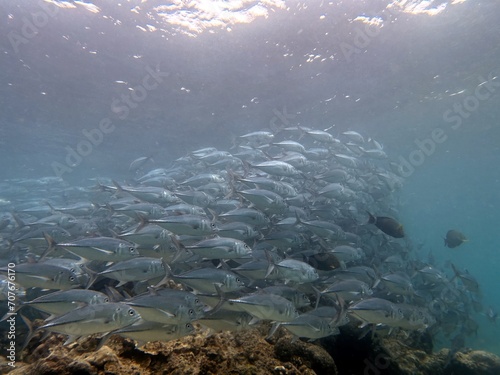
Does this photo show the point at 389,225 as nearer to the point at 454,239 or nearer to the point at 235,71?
the point at 454,239

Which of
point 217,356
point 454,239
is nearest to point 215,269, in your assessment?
point 217,356

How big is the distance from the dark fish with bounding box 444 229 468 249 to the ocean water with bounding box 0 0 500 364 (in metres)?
3.96

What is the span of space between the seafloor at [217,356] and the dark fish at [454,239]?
6.07 meters

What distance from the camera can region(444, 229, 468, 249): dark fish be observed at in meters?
10.2

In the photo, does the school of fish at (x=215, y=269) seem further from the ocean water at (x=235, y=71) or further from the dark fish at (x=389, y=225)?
the ocean water at (x=235, y=71)

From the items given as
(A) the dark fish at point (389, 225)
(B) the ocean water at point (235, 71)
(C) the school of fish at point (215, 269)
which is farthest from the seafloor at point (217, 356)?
(B) the ocean water at point (235, 71)

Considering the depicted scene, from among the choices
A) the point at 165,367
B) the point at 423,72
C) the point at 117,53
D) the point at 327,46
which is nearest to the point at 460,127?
the point at 423,72

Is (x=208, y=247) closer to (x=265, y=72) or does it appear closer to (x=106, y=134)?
(x=265, y=72)

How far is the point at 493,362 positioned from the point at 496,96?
2055 centimetres

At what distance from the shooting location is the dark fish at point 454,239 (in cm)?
1020

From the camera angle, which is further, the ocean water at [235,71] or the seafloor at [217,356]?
the ocean water at [235,71]

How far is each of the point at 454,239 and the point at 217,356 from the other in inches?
381

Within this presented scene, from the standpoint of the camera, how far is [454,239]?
10.3 m

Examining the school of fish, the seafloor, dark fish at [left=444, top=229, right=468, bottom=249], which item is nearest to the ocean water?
dark fish at [left=444, top=229, right=468, bottom=249]
